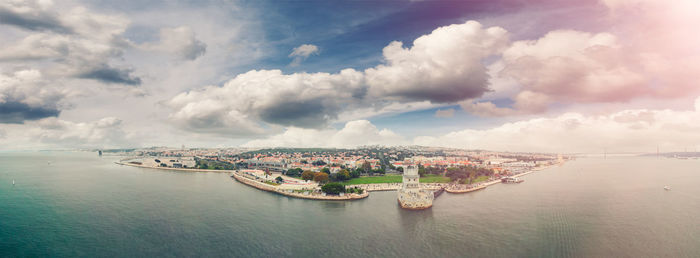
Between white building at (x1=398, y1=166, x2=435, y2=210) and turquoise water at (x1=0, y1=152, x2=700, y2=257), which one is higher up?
white building at (x1=398, y1=166, x2=435, y2=210)

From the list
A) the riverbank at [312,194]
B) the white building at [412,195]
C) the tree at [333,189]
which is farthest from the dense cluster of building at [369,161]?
the tree at [333,189]

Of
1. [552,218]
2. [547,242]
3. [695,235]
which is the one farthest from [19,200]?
[695,235]

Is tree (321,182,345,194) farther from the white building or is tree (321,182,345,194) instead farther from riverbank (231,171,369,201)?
the white building

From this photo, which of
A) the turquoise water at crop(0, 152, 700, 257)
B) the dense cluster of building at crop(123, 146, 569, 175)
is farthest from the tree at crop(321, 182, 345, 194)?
the dense cluster of building at crop(123, 146, 569, 175)

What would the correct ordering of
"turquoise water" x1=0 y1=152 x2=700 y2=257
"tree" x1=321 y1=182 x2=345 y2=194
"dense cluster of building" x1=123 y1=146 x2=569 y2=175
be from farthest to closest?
"dense cluster of building" x1=123 y1=146 x2=569 y2=175 < "tree" x1=321 y1=182 x2=345 y2=194 < "turquoise water" x1=0 y1=152 x2=700 y2=257

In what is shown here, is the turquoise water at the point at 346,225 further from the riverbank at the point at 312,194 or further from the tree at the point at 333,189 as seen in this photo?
the tree at the point at 333,189

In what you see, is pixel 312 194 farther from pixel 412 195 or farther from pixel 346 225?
pixel 346 225

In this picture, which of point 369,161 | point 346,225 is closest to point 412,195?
point 346,225

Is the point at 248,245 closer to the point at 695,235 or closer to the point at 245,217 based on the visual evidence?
the point at 245,217
